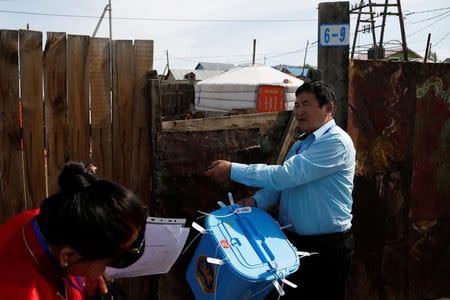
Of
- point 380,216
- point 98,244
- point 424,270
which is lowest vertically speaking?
point 424,270

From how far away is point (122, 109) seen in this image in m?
2.87

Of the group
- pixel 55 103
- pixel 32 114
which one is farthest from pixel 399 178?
pixel 32 114

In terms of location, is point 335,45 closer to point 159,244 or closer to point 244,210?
point 244,210

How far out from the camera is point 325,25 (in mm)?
3543

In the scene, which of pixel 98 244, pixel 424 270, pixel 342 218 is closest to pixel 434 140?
pixel 424 270

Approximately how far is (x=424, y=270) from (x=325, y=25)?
8.09 feet

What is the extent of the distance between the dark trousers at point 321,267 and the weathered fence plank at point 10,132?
1657 mm

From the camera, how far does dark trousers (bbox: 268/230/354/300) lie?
2.81 m

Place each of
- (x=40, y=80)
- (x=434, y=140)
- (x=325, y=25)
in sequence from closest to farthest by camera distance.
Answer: (x=40, y=80)
(x=325, y=25)
(x=434, y=140)

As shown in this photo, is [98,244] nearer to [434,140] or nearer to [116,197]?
[116,197]

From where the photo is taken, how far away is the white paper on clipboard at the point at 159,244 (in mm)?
2211

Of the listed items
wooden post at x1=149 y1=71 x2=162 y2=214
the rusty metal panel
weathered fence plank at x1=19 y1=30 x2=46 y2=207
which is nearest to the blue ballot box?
wooden post at x1=149 y1=71 x2=162 y2=214

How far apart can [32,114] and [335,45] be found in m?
2.24

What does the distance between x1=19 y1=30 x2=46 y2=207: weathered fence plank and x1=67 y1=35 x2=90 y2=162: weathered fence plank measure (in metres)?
0.16
